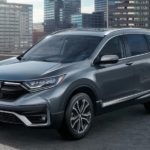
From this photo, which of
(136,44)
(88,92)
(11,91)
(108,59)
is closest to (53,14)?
(136,44)

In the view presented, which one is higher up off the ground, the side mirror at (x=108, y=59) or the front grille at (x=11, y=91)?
the side mirror at (x=108, y=59)

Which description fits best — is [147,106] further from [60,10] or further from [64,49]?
[60,10]

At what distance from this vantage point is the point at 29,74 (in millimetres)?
6281

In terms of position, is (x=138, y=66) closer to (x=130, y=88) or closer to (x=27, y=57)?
(x=130, y=88)

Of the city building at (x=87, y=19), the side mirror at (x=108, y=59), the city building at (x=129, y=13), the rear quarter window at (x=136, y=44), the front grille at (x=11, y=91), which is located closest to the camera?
the front grille at (x=11, y=91)

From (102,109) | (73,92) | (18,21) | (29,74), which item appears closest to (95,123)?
(102,109)

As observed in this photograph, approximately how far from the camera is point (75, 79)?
6449mm

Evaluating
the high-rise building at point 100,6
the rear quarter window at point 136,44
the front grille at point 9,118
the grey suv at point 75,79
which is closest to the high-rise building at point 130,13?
the high-rise building at point 100,6

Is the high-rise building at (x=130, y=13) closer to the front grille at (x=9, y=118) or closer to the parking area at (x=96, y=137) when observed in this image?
the parking area at (x=96, y=137)

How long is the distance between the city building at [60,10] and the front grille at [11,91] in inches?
923

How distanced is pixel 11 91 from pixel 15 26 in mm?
20695

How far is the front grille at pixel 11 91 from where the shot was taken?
6.15 metres

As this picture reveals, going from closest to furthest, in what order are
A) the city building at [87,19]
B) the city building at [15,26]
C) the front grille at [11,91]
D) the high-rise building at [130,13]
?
the front grille at [11,91] → the city building at [15,26] → the city building at [87,19] → the high-rise building at [130,13]

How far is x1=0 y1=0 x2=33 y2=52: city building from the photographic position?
924 inches
